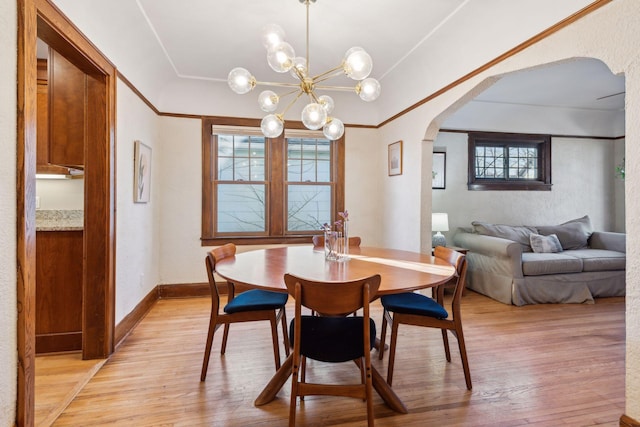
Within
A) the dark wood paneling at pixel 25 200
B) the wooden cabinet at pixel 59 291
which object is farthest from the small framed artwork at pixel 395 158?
the dark wood paneling at pixel 25 200

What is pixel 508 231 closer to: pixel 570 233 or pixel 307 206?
pixel 570 233

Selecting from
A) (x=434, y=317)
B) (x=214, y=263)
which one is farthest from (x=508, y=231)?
(x=214, y=263)

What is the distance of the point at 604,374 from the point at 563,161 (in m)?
3.89

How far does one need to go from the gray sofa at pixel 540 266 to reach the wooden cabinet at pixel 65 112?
171 inches

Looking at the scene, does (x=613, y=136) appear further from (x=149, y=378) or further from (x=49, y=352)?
(x=49, y=352)

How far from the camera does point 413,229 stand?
3.76m

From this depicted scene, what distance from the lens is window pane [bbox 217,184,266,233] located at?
173 inches

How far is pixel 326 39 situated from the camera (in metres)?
3.07

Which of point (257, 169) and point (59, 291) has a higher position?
point (257, 169)

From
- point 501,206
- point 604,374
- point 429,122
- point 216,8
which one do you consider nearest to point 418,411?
point 604,374

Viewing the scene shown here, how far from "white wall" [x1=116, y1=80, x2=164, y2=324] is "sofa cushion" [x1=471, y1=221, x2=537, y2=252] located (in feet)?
13.8

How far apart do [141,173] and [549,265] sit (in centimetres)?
457

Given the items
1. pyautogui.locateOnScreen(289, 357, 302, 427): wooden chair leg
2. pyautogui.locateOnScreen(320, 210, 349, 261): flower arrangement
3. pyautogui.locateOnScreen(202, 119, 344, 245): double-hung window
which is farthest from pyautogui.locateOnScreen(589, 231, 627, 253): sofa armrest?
pyautogui.locateOnScreen(289, 357, 302, 427): wooden chair leg

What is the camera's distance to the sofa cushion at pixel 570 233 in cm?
466
